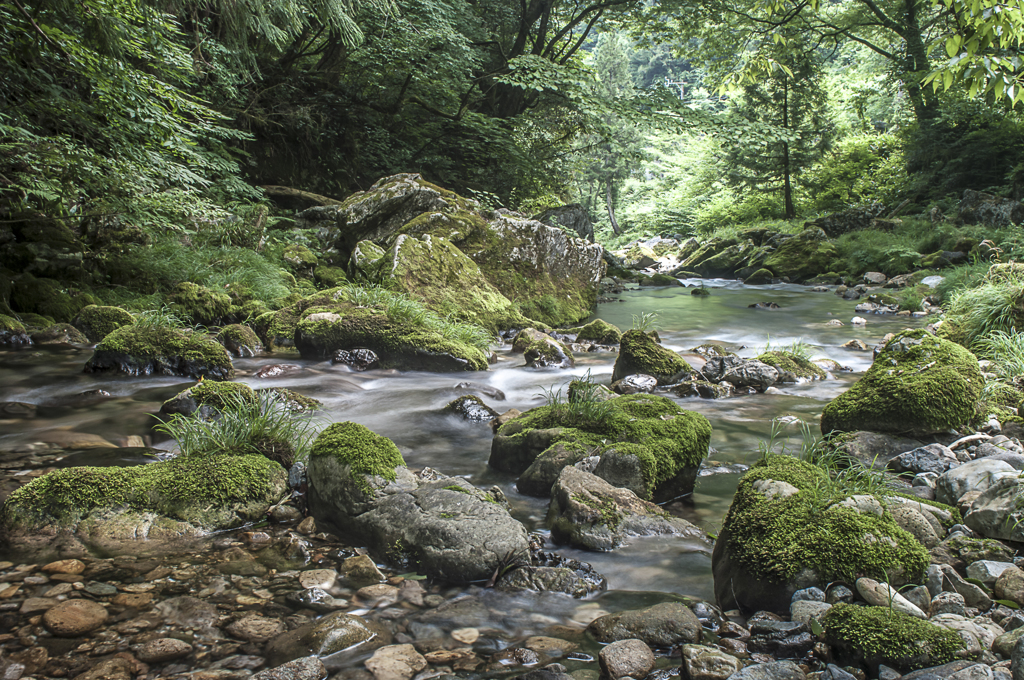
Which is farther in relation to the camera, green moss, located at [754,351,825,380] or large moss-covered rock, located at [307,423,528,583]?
green moss, located at [754,351,825,380]

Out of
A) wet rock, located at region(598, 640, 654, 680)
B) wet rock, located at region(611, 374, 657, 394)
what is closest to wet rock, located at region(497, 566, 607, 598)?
wet rock, located at region(598, 640, 654, 680)

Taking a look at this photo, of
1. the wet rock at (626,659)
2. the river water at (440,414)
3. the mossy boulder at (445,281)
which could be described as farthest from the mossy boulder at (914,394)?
the mossy boulder at (445,281)

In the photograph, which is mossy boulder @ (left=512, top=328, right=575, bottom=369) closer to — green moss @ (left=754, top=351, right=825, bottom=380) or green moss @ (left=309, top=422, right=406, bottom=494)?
green moss @ (left=754, top=351, right=825, bottom=380)

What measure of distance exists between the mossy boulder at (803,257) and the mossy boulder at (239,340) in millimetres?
20446

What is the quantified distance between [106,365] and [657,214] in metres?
39.8

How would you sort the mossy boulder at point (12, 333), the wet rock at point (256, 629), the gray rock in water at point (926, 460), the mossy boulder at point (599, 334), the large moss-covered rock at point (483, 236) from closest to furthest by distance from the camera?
1. the wet rock at point (256, 629)
2. the gray rock in water at point (926, 460)
3. the mossy boulder at point (12, 333)
4. the mossy boulder at point (599, 334)
5. the large moss-covered rock at point (483, 236)

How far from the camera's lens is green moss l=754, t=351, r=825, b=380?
A: 793cm

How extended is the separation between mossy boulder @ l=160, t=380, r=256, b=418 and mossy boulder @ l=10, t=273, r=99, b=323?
197 inches

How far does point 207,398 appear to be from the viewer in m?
4.90

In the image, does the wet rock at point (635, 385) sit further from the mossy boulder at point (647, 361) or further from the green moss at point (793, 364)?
the green moss at point (793, 364)

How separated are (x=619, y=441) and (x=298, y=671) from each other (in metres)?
2.76

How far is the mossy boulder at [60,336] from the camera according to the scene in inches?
305

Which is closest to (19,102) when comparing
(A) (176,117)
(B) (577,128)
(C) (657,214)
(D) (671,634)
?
(A) (176,117)

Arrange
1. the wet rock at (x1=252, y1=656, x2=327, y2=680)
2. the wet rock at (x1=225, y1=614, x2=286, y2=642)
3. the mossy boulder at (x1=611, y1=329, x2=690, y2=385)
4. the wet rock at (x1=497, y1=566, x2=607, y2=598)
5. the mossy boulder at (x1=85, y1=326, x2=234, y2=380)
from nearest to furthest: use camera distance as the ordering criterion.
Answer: the wet rock at (x1=252, y1=656, x2=327, y2=680)
the wet rock at (x1=225, y1=614, x2=286, y2=642)
the wet rock at (x1=497, y1=566, x2=607, y2=598)
the mossy boulder at (x1=85, y1=326, x2=234, y2=380)
the mossy boulder at (x1=611, y1=329, x2=690, y2=385)
